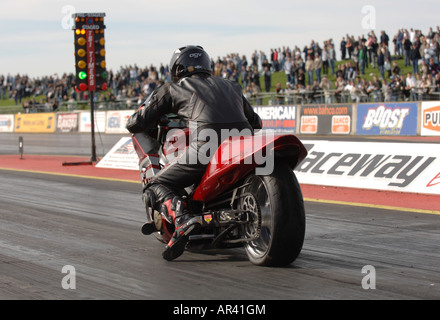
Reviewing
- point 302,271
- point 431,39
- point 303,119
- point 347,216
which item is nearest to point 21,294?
point 302,271

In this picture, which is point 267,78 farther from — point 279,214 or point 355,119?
point 279,214

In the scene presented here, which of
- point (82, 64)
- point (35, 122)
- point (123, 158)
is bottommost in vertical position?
point (35, 122)

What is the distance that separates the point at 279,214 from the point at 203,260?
1.13 meters

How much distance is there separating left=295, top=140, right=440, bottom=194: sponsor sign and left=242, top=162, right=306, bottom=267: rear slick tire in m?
5.88

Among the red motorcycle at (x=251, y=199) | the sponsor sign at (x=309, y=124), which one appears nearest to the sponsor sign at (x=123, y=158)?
the red motorcycle at (x=251, y=199)

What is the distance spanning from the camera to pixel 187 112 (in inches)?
228

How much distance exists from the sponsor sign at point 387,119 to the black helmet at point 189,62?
1907 centimetres

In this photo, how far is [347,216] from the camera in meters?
8.84

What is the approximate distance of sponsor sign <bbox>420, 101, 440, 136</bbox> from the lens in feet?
75.5

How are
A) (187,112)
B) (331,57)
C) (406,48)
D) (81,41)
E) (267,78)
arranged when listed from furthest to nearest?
1. (267,78)
2. (331,57)
3. (406,48)
4. (81,41)
5. (187,112)

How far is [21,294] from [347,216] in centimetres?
512

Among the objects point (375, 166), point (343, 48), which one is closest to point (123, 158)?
point (375, 166)

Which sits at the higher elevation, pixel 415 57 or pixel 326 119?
pixel 415 57

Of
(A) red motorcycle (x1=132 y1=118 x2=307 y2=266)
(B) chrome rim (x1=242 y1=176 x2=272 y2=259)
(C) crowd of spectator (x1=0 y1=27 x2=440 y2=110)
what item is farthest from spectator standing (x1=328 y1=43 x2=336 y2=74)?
(B) chrome rim (x1=242 y1=176 x2=272 y2=259)
